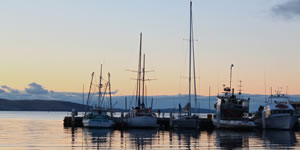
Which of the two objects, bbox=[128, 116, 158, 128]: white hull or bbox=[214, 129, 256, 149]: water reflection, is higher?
bbox=[128, 116, 158, 128]: white hull

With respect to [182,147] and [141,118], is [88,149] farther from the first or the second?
[141,118]

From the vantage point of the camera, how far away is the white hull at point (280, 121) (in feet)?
249

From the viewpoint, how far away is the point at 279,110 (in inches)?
3007

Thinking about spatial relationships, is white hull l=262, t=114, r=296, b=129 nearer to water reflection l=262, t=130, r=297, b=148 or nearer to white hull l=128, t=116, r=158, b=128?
water reflection l=262, t=130, r=297, b=148

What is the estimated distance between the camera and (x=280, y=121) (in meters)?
77.0

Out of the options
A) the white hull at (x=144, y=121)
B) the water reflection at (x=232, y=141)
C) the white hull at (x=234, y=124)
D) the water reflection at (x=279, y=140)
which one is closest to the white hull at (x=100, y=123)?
the white hull at (x=144, y=121)

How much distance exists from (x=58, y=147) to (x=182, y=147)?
995cm

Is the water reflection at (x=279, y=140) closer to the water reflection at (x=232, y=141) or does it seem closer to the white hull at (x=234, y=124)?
the water reflection at (x=232, y=141)

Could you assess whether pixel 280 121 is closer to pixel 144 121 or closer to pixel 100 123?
pixel 144 121

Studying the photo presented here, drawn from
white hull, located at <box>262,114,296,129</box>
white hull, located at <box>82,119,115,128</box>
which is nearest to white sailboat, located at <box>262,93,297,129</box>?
white hull, located at <box>262,114,296,129</box>

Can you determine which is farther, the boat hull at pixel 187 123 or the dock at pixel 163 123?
the dock at pixel 163 123

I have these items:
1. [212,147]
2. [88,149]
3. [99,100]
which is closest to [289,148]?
[212,147]

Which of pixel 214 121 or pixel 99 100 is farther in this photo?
pixel 99 100

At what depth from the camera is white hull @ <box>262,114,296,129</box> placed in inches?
2992
